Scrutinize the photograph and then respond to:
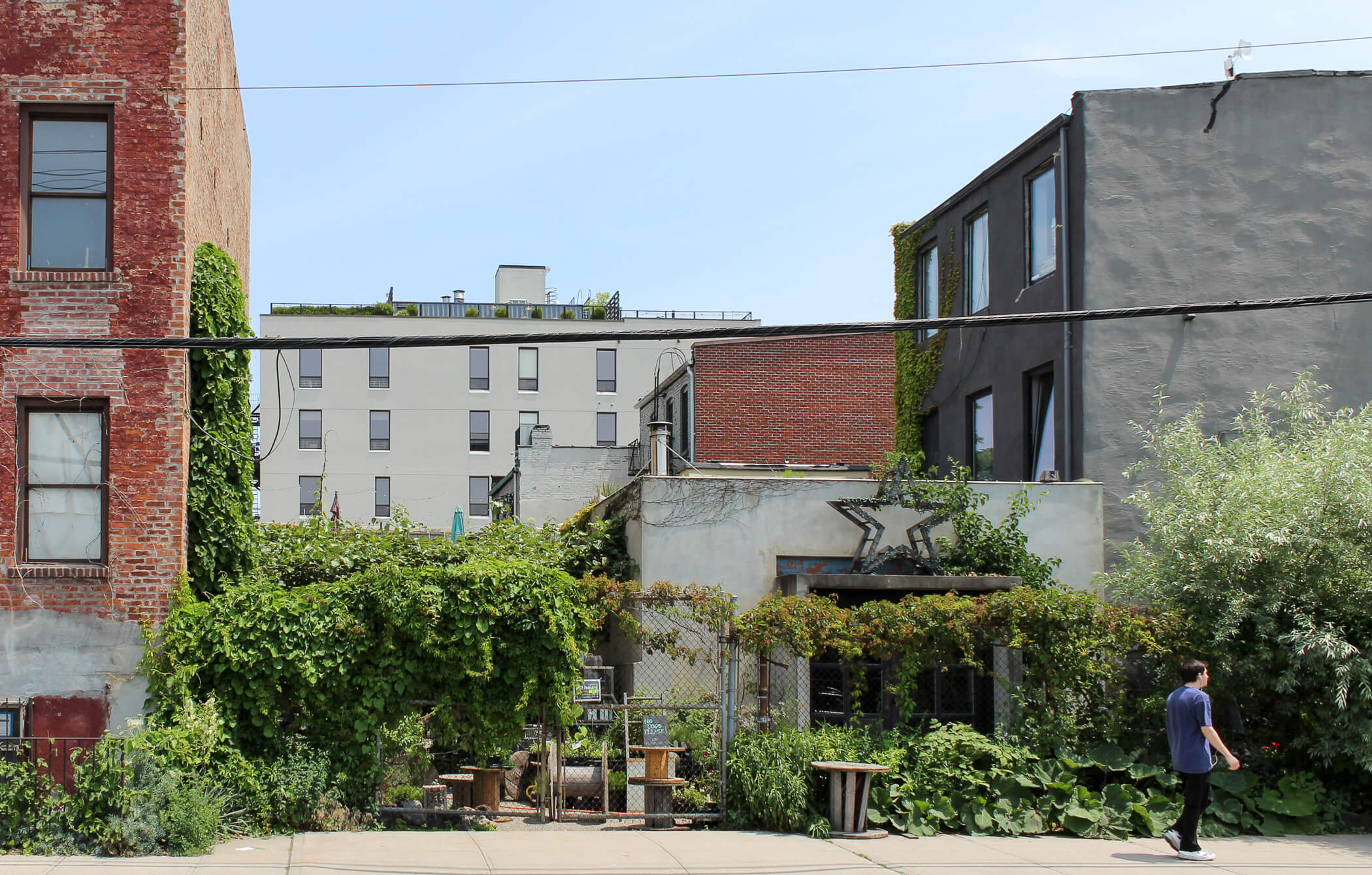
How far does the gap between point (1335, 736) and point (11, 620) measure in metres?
13.8

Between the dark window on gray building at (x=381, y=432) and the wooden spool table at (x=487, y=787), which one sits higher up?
the dark window on gray building at (x=381, y=432)

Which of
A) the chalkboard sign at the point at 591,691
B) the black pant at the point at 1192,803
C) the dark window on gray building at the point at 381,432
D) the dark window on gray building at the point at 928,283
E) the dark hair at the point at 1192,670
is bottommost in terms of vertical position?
the black pant at the point at 1192,803

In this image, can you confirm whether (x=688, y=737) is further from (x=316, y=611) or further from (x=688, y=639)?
(x=316, y=611)

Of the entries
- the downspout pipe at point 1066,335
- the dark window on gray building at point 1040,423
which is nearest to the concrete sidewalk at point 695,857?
the downspout pipe at point 1066,335

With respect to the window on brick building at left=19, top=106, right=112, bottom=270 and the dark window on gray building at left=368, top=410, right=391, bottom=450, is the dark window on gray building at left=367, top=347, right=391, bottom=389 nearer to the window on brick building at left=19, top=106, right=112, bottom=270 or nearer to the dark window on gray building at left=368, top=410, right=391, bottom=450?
the dark window on gray building at left=368, top=410, right=391, bottom=450

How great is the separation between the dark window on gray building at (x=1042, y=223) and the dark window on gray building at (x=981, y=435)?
2588mm

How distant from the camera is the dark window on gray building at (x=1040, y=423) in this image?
61.5ft

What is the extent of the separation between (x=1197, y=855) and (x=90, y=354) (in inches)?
472

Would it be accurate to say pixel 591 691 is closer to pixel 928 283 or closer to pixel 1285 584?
pixel 1285 584

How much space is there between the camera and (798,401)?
31531 millimetres

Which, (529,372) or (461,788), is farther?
(529,372)

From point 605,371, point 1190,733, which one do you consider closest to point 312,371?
point 605,371

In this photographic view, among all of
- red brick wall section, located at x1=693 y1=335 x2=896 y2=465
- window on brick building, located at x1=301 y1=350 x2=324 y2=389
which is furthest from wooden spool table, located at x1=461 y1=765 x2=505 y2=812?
window on brick building, located at x1=301 y1=350 x2=324 y2=389

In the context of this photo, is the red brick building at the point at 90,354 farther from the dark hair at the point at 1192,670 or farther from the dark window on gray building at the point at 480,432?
the dark window on gray building at the point at 480,432
